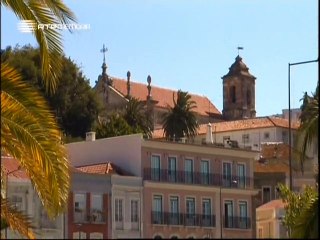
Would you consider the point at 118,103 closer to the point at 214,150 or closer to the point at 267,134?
the point at 267,134

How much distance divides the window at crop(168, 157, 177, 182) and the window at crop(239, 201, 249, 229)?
5.94m

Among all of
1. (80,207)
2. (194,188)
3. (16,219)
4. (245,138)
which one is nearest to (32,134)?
(16,219)

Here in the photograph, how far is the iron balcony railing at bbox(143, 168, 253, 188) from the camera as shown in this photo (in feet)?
226

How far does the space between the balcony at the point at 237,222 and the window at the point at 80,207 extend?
12.3 metres

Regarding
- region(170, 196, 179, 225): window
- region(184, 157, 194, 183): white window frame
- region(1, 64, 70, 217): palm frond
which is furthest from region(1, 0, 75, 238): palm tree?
region(184, 157, 194, 183): white window frame

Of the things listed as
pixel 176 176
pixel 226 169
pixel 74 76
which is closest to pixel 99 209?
pixel 176 176

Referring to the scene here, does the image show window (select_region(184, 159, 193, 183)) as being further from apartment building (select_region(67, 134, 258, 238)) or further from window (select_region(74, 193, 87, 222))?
window (select_region(74, 193, 87, 222))

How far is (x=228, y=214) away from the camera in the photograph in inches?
2849

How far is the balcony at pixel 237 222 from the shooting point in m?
71.6

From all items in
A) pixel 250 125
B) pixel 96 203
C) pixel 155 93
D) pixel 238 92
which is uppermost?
pixel 238 92

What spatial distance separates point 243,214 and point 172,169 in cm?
671

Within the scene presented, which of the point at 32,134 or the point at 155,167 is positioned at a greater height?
the point at 155,167

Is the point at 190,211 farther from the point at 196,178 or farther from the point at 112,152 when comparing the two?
the point at 112,152

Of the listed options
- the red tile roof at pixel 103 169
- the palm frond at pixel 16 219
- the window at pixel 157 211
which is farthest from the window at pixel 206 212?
the palm frond at pixel 16 219
